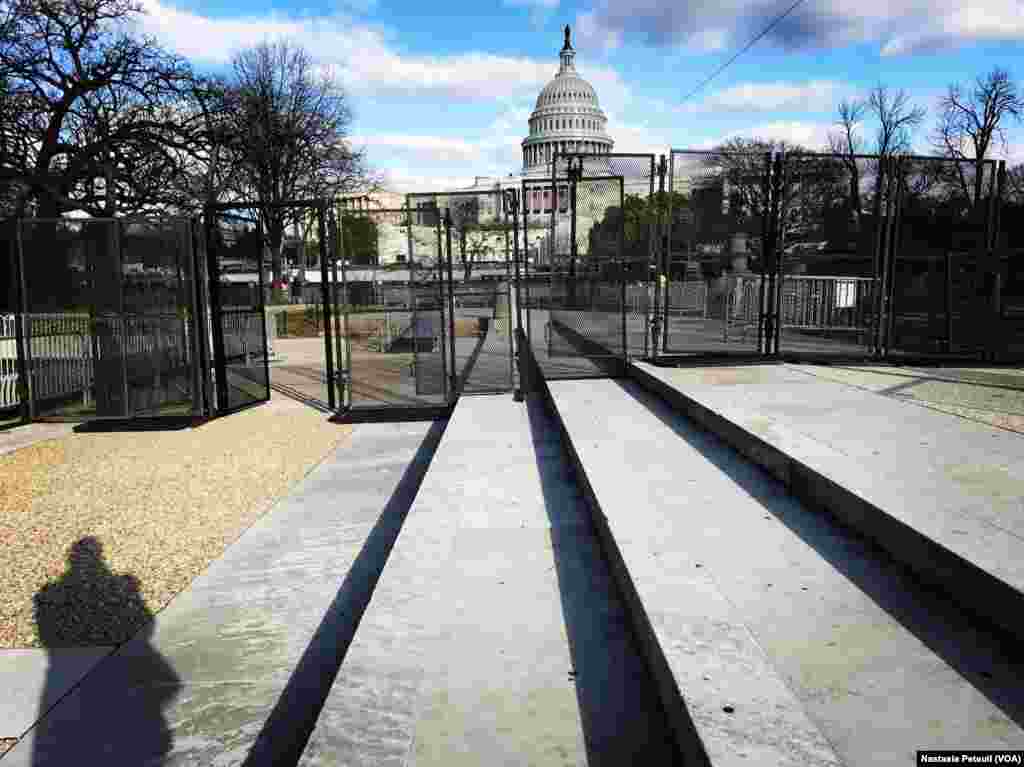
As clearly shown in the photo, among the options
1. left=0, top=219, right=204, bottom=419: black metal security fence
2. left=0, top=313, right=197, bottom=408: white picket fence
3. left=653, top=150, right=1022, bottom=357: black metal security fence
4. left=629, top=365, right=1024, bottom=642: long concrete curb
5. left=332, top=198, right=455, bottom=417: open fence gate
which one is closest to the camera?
left=629, top=365, right=1024, bottom=642: long concrete curb

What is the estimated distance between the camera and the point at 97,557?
199 inches

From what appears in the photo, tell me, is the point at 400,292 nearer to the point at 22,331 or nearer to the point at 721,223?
the point at 22,331

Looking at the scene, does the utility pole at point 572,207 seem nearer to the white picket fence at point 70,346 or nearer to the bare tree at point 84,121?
the white picket fence at point 70,346

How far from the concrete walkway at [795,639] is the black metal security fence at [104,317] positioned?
25.7 ft

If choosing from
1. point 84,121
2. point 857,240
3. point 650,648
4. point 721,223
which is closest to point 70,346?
point 721,223

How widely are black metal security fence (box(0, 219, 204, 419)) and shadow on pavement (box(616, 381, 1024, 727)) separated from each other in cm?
836

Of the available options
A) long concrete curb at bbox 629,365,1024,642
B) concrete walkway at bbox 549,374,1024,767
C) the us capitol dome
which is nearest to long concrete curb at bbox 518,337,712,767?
concrete walkway at bbox 549,374,1024,767

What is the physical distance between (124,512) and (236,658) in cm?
312

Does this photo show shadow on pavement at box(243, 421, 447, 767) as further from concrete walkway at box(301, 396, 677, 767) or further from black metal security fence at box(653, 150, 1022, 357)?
black metal security fence at box(653, 150, 1022, 357)

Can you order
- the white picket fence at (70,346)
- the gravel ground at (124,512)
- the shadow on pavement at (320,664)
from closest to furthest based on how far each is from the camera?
the shadow on pavement at (320,664), the gravel ground at (124,512), the white picket fence at (70,346)

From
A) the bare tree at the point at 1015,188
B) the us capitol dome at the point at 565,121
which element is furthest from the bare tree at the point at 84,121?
the us capitol dome at the point at 565,121

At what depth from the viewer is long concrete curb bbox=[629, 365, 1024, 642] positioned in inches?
104

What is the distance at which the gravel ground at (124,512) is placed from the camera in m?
4.25

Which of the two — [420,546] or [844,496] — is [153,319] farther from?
[844,496]
